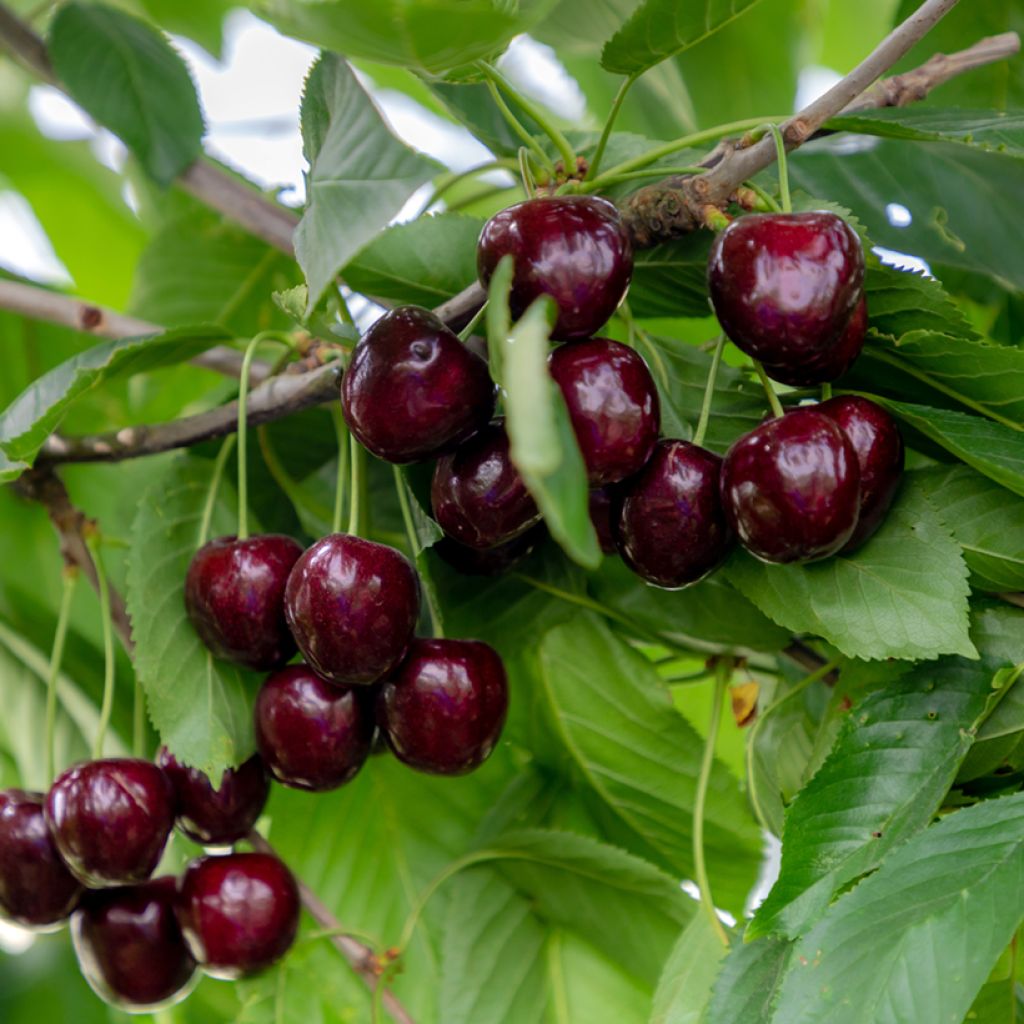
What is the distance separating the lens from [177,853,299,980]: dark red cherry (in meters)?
0.86

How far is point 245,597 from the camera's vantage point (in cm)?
78

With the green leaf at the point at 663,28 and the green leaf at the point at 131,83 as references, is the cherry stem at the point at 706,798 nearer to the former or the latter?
the green leaf at the point at 663,28

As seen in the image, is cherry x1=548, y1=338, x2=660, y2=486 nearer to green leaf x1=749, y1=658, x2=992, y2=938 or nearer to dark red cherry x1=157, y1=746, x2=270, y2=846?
green leaf x1=749, y1=658, x2=992, y2=938

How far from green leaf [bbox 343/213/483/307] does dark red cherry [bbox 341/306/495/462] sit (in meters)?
0.14

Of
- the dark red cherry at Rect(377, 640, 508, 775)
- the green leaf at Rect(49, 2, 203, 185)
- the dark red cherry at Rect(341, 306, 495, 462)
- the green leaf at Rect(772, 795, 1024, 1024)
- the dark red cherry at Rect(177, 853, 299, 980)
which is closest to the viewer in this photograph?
the green leaf at Rect(772, 795, 1024, 1024)

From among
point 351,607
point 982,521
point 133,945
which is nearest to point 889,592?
point 982,521

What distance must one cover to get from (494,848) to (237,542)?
0.32 m

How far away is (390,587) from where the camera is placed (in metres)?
0.71

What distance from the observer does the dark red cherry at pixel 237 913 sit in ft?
2.81

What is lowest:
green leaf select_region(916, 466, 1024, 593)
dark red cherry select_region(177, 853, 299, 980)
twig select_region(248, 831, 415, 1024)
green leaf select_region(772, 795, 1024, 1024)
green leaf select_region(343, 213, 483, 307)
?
twig select_region(248, 831, 415, 1024)

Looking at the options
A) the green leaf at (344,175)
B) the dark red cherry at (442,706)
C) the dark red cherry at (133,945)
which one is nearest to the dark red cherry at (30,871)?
the dark red cherry at (133,945)

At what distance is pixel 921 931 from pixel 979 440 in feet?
0.82

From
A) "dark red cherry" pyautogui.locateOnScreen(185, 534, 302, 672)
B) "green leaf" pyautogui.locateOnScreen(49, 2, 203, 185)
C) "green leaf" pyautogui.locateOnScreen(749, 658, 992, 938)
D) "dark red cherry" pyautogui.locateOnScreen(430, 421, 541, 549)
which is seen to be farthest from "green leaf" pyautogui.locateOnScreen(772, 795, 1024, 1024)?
"green leaf" pyautogui.locateOnScreen(49, 2, 203, 185)

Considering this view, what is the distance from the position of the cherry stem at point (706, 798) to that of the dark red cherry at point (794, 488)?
10.5 inches
